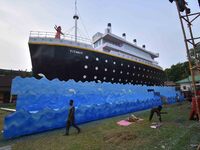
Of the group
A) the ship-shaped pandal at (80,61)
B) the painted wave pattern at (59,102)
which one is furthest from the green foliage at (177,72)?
the painted wave pattern at (59,102)

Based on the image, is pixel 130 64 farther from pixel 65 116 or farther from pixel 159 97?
pixel 65 116

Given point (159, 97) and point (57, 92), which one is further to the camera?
point (159, 97)

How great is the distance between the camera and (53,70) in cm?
1259

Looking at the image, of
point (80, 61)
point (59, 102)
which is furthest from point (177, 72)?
point (59, 102)

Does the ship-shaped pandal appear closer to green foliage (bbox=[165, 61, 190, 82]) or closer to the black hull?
the black hull

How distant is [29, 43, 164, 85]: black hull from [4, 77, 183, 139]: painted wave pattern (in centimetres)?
214

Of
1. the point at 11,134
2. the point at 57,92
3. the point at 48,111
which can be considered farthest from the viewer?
the point at 57,92

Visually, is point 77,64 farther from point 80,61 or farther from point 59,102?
point 59,102

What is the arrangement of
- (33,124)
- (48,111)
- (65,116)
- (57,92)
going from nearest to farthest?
(33,124), (48,111), (65,116), (57,92)

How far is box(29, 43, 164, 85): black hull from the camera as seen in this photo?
1238 cm

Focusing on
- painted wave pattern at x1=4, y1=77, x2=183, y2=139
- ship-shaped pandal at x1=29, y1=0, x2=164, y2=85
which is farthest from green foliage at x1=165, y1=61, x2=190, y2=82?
painted wave pattern at x1=4, y1=77, x2=183, y2=139

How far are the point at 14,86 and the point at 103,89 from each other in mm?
6275

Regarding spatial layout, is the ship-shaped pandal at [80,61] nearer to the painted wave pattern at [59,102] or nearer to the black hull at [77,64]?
the black hull at [77,64]

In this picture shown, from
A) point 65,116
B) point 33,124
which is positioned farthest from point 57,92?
point 33,124
